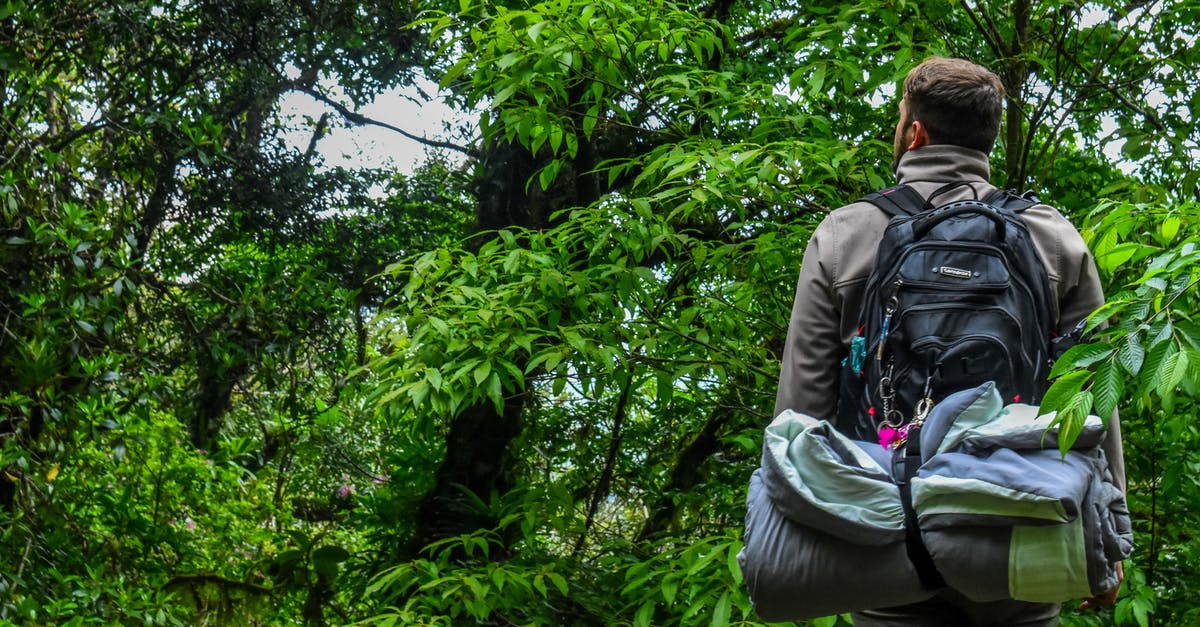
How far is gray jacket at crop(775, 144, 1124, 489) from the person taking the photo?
6.07 feet

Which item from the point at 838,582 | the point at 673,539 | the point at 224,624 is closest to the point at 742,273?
the point at 673,539

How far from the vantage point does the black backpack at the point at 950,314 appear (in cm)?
166

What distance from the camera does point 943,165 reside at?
192 cm

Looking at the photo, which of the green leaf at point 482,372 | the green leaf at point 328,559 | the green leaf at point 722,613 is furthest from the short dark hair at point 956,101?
the green leaf at point 328,559

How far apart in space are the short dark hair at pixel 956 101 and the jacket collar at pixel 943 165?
0.02 meters

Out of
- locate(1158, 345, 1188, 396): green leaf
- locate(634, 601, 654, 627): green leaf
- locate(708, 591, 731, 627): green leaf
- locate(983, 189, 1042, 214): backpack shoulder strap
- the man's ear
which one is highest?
the man's ear

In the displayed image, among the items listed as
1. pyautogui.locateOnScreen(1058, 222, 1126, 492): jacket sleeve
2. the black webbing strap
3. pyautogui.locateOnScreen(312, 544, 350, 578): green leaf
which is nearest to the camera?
the black webbing strap

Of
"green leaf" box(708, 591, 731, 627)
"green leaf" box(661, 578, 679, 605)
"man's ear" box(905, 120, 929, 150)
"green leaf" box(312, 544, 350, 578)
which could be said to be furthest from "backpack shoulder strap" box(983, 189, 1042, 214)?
"green leaf" box(312, 544, 350, 578)

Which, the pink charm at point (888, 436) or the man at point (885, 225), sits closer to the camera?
the pink charm at point (888, 436)

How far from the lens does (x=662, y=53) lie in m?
2.97

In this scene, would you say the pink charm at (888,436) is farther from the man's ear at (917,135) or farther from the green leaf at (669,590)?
the green leaf at (669,590)

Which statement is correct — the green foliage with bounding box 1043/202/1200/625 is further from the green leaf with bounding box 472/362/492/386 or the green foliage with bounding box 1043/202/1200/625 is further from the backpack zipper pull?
the green leaf with bounding box 472/362/492/386

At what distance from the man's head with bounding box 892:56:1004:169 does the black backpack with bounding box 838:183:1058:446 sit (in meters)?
0.20

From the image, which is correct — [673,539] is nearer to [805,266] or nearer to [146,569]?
[805,266]
